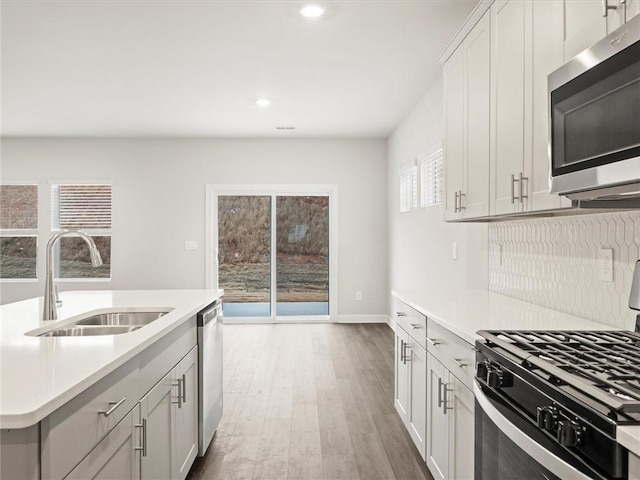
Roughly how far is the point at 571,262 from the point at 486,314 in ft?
1.46

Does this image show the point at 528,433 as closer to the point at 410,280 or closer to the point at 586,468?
the point at 586,468

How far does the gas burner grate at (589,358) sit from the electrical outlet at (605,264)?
0.33m

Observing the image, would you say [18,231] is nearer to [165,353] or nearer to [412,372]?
[165,353]

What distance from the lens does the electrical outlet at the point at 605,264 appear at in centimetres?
192

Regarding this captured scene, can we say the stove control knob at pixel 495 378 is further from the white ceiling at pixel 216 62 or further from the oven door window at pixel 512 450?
the white ceiling at pixel 216 62

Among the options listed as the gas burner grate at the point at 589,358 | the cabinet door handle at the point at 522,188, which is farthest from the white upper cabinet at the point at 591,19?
the gas burner grate at the point at 589,358

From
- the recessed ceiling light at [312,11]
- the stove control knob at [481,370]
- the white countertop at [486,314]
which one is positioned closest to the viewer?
the stove control knob at [481,370]

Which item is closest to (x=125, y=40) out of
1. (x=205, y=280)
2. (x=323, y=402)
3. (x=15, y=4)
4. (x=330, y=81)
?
(x=15, y=4)

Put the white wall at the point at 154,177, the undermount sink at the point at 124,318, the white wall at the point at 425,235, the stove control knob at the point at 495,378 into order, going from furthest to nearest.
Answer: the white wall at the point at 154,177
the white wall at the point at 425,235
the undermount sink at the point at 124,318
the stove control knob at the point at 495,378

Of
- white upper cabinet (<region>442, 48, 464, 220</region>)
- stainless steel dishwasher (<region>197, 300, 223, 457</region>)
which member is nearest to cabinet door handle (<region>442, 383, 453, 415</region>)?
white upper cabinet (<region>442, 48, 464, 220</region>)

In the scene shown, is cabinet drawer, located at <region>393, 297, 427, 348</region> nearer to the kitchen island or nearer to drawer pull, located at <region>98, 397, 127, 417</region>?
the kitchen island

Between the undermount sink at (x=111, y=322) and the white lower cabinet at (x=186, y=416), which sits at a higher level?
the undermount sink at (x=111, y=322)

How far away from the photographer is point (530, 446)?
3.82 ft

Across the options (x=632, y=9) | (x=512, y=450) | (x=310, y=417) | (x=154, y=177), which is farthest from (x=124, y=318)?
(x=154, y=177)
